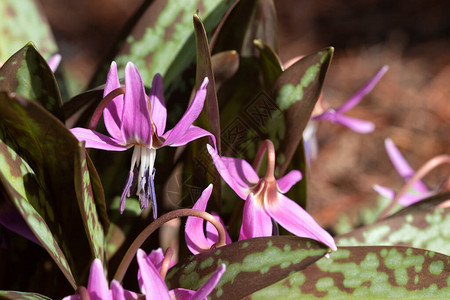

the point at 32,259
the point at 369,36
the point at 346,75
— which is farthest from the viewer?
the point at 369,36

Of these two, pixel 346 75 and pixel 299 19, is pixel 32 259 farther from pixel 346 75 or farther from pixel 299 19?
pixel 299 19

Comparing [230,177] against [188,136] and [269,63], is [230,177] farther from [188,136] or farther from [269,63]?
[269,63]

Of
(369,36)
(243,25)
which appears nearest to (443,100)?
(369,36)

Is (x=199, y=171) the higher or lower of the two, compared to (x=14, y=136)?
lower

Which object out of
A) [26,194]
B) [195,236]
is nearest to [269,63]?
[195,236]

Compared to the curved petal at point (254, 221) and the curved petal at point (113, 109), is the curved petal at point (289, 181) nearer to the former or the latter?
the curved petal at point (254, 221)

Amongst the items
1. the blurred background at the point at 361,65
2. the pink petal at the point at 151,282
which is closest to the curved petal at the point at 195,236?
the pink petal at the point at 151,282

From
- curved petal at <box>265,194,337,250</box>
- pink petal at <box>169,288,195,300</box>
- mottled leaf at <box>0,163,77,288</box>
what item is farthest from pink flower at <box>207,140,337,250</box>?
mottled leaf at <box>0,163,77,288</box>
